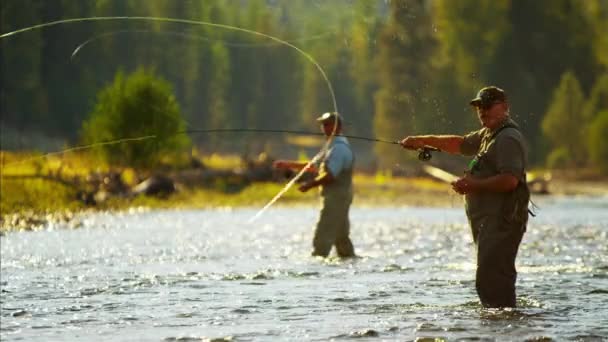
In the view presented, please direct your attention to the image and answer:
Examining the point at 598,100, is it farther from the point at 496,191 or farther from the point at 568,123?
the point at 496,191

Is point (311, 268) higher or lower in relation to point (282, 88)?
lower

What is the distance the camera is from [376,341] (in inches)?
374

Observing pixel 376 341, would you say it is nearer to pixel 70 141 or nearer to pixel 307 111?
pixel 70 141

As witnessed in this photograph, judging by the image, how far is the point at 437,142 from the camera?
10727mm

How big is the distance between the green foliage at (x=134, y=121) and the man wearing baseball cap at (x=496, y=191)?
28058 mm

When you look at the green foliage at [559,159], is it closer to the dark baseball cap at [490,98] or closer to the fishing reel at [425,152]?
the fishing reel at [425,152]

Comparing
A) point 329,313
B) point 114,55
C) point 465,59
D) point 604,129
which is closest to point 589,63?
point 465,59

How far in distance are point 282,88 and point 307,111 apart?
3.24 meters

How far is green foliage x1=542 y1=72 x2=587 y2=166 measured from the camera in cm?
7625

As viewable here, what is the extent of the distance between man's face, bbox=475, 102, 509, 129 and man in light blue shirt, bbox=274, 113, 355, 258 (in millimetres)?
5485

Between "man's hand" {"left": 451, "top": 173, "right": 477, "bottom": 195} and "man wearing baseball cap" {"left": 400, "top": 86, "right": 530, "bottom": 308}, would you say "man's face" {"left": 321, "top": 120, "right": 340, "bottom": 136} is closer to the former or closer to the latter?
"man wearing baseball cap" {"left": 400, "top": 86, "right": 530, "bottom": 308}

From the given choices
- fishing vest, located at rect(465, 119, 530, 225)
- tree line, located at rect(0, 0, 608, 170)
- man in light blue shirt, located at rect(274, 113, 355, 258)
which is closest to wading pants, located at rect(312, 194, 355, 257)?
man in light blue shirt, located at rect(274, 113, 355, 258)

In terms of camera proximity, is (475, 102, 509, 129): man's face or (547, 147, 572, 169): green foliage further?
(547, 147, 572, 169): green foliage

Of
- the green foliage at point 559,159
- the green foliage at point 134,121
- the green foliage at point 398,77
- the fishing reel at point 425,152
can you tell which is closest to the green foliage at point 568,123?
the green foliage at point 559,159
